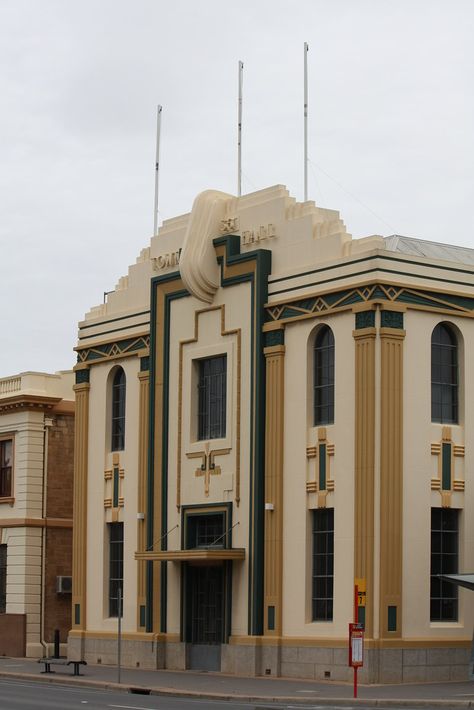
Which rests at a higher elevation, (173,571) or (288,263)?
(288,263)

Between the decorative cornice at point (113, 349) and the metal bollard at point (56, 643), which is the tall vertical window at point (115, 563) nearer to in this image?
the metal bollard at point (56, 643)

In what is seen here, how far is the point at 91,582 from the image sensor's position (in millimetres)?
44125

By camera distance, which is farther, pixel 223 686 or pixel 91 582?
pixel 91 582

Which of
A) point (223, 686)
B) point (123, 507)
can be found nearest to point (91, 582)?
point (123, 507)

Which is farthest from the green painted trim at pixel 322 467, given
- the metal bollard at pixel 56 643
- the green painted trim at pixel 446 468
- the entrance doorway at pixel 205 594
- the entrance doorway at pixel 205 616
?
the metal bollard at pixel 56 643

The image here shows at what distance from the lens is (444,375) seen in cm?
3625

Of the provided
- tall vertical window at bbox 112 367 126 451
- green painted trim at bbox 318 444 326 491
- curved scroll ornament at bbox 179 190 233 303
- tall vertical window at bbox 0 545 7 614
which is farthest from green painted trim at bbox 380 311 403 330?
tall vertical window at bbox 0 545 7 614

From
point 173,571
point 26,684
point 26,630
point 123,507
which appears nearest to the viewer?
point 26,684

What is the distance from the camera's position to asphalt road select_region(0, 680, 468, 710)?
28078mm

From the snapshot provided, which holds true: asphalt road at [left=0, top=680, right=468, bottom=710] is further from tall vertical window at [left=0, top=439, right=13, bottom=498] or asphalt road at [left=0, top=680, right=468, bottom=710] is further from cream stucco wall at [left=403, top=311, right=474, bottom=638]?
tall vertical window at [left=0, top=439, right=13, bottom=498]

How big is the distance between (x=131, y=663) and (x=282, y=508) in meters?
7.66

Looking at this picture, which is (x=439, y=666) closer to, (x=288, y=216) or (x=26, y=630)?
(x=288, y=216)

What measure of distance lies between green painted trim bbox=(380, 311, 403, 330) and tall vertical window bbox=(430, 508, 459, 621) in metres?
4.49

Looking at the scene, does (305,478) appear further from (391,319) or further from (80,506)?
(80,506)
